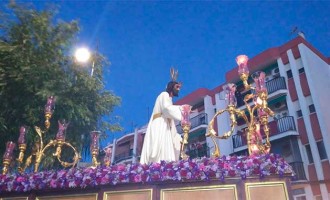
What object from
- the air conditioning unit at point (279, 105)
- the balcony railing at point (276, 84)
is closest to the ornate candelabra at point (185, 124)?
the balcony railing at point (276, 84)

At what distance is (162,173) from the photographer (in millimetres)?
4492

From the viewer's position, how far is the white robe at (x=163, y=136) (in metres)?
5.69

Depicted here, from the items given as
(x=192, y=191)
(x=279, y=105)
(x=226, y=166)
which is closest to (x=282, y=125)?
(x=279, y=105)

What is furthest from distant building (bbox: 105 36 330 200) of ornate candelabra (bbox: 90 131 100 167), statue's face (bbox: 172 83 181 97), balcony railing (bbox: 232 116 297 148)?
statue's face (bbox: 172 83 181 97)

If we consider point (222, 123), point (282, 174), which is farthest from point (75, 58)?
point (222, 123)

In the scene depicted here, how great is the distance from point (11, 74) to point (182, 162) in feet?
27.4

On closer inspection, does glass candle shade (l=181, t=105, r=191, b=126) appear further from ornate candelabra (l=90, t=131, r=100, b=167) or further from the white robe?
ornate candelabra (l=90, t=131, r=100, b=167)

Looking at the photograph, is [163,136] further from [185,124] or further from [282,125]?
[282,125]

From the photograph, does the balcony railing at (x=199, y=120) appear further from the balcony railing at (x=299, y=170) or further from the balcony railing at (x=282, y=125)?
the balcony railing at (x=299, y=170)

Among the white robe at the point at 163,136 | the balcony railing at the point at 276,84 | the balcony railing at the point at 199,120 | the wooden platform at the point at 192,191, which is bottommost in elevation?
the wooden platform at the point at 192,191

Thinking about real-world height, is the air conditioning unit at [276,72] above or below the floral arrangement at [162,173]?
above

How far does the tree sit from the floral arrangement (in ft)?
18.8

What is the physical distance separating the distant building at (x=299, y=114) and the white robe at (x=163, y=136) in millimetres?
11532

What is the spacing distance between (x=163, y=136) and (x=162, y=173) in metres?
1.40
